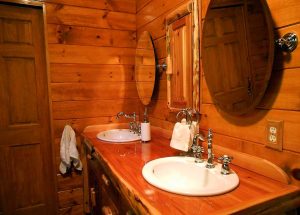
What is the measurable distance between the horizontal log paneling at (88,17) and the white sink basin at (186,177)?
1.40 meters

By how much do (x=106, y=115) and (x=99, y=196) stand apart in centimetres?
74

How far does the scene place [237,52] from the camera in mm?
938

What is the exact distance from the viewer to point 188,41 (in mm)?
1291

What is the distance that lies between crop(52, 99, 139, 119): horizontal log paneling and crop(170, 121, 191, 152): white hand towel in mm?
992

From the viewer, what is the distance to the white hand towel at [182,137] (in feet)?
3.49

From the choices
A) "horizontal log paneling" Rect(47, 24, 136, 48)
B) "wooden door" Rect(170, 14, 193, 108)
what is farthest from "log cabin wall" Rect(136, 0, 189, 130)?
"horizontal log paneling" Rect(47, 24, 136, 48)

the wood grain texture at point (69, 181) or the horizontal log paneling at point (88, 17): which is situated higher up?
the horizontal log paneling at point (88, 17)

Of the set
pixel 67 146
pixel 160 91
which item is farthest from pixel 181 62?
pixel 67 146

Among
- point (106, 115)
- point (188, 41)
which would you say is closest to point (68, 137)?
point (106, 115)

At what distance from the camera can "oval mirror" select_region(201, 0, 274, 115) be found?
0.82m

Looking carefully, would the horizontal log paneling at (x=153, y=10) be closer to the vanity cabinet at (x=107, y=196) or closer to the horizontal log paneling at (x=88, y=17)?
the horizontal log paneling at (x=88, y=17)

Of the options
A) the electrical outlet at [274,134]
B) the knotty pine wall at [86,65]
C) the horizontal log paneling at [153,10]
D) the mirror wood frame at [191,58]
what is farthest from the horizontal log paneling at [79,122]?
the electrical outlet at [274,134]

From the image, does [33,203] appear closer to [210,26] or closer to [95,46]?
[95,46]

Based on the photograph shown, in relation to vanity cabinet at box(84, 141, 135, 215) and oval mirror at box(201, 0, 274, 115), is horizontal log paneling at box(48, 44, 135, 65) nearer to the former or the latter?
vanity cabinet at box(84, 141, 135, 215)
